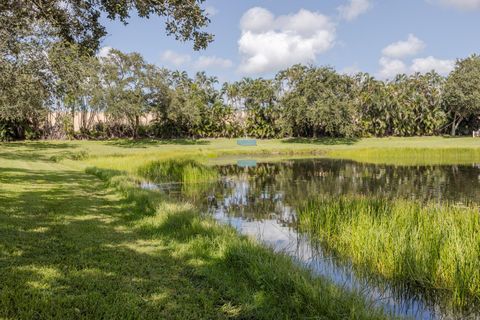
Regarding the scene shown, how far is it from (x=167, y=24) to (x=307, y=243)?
760cm

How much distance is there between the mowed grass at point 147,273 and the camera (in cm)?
623

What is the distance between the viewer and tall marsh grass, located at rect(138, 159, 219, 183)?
88.8ft

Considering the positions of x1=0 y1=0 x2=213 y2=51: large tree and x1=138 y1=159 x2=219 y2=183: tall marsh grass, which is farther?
x1=138 y1=159 x2=219 y2=183: tall marsh grass

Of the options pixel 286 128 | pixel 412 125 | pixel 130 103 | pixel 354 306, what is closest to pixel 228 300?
pixel 354 306

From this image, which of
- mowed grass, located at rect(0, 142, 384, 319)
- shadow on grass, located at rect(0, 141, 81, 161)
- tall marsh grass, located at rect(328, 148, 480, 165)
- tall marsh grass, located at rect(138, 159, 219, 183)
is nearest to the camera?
mowed grass, located at rect(0, 142, 384, 319)

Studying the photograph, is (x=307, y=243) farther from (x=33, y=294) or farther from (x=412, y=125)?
(x=412, y=125)

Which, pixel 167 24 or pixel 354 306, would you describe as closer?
pixel 354 306

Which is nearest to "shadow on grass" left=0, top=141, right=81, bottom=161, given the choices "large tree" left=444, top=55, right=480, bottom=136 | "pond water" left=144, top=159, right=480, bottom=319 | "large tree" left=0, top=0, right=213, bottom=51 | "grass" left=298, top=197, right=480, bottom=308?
"pond water" left=144, top=159, right=480, bottom=319

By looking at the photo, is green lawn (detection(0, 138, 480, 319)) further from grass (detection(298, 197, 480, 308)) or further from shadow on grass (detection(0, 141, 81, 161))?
shadow on grass (detection(0, 141, 81, 161))

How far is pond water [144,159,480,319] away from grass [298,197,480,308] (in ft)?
1.13

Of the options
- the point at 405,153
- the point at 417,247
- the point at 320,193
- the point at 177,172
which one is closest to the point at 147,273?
the point at 417,247

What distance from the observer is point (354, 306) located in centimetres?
616

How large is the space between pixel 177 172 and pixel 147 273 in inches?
818

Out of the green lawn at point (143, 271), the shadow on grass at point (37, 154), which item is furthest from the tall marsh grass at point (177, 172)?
the green lawn at point (143, 271)
